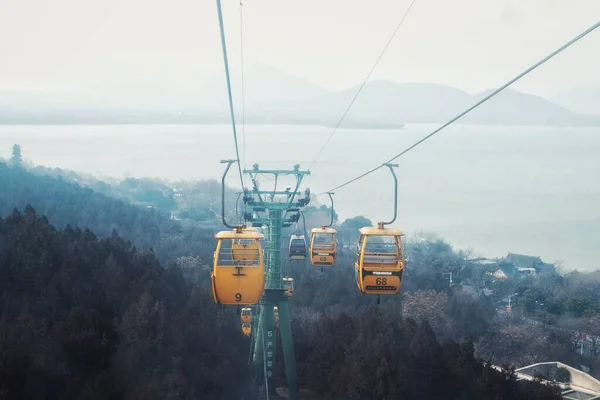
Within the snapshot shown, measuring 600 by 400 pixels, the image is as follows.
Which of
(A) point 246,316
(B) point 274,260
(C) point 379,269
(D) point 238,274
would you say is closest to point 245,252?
(D) point 238,274

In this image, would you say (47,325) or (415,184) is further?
(415,184)

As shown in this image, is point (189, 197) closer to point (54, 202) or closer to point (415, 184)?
point (415, 184)

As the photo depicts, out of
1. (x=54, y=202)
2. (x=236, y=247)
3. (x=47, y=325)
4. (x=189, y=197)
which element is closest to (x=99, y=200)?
(x=54, y=202)

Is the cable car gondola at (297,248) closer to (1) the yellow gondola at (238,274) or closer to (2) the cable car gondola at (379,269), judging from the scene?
(2) the cable car gondola at (379,269)

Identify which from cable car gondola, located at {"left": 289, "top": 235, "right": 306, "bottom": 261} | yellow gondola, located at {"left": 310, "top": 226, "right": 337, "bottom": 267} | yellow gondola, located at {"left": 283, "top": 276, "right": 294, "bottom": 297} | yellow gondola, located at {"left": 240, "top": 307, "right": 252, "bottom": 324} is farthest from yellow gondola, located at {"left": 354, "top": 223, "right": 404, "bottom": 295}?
yellow gondola, located at {"left": 240, "top": 307, "right": 252, "bottom": 324}

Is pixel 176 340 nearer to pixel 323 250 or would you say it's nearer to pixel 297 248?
pixel 297 248

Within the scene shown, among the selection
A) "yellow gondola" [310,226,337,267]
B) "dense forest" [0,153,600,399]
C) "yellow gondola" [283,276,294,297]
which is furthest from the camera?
"yellow gondola" [283,276,294,297]

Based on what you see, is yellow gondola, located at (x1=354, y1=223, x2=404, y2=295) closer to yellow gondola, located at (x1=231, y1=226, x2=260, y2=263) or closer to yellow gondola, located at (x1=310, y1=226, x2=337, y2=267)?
yellow gondola, located at (x1=231, y1=226, x2=260, y2=263)
